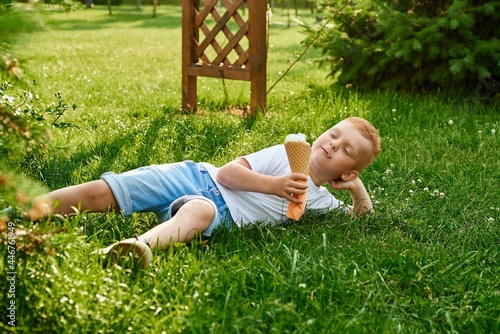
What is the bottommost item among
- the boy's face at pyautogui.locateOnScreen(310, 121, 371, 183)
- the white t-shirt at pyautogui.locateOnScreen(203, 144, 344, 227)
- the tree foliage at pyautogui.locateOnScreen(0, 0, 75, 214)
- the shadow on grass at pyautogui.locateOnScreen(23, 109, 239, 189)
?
the shadow on grass at pyautogui.locateOnScreen(23, 109, 239, 189)

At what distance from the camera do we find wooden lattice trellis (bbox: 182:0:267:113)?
5480 mm

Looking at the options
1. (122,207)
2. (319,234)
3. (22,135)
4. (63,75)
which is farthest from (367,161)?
(63,75)

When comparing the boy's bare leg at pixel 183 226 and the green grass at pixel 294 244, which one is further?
the boy's bare leg at pixel 183 226

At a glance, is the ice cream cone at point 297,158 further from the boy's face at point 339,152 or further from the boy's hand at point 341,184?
the boy's hand at point 341,184

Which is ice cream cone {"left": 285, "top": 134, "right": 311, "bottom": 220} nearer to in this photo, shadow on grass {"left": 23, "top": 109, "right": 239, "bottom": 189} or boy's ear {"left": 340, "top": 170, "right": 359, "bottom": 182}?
boy's ear {"left": 340, "top": 170, "right": 359, "bottom": 182}

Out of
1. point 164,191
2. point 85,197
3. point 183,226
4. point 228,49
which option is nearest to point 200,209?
point 183,226

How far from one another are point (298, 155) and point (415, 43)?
3.26 meters

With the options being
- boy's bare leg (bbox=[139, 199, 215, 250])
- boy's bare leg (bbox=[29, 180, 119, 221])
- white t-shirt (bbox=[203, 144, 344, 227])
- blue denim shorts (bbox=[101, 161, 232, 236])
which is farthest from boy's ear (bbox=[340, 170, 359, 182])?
boy's bare leg (bbox=[29, 180, 119, 221])

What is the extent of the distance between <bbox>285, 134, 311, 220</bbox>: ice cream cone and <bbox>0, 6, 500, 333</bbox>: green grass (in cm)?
12

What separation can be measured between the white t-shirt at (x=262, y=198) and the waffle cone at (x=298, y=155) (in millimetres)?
219

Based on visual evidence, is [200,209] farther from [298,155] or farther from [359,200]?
[359,200]

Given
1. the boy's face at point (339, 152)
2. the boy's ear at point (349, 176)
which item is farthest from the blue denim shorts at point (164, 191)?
the boy's ear at point (349, 176)

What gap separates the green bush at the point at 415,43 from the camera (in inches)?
226

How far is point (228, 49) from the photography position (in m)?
5.78
